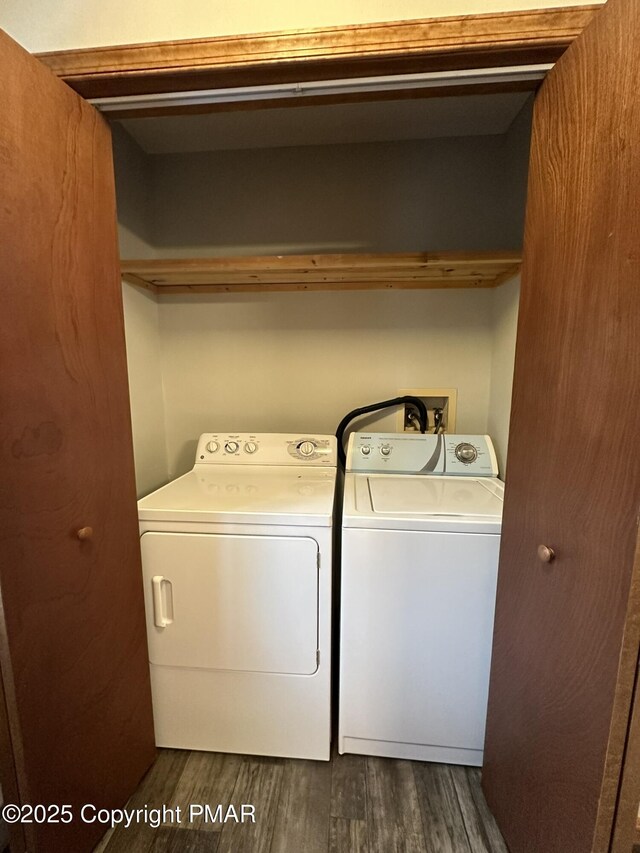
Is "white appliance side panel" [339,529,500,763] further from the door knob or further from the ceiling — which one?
the ceiling

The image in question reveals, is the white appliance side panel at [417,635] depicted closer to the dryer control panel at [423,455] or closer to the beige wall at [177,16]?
the dryer control panel at [423,455]

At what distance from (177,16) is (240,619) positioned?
65.6 inches

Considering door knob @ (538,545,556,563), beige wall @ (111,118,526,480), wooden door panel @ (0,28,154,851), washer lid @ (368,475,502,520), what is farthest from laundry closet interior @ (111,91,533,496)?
door knob @ (538,545,556,563)

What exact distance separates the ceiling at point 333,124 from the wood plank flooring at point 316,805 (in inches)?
98.3

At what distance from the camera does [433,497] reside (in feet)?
4.55

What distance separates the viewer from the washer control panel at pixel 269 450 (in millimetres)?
1771

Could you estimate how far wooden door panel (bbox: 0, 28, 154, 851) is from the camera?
791 millimetres

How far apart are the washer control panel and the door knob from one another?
3.26 feet

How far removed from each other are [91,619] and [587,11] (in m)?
1.88

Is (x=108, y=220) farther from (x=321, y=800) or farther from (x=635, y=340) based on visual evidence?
(x=321, y=800)

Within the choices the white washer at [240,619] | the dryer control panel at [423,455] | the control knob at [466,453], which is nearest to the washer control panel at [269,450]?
the dryer control panel at [423,455]

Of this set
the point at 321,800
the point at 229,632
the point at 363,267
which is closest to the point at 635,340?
the point at 363,267

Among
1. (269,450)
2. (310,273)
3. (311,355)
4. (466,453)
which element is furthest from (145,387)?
(466,453)

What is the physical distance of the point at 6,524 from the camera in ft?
2.57
